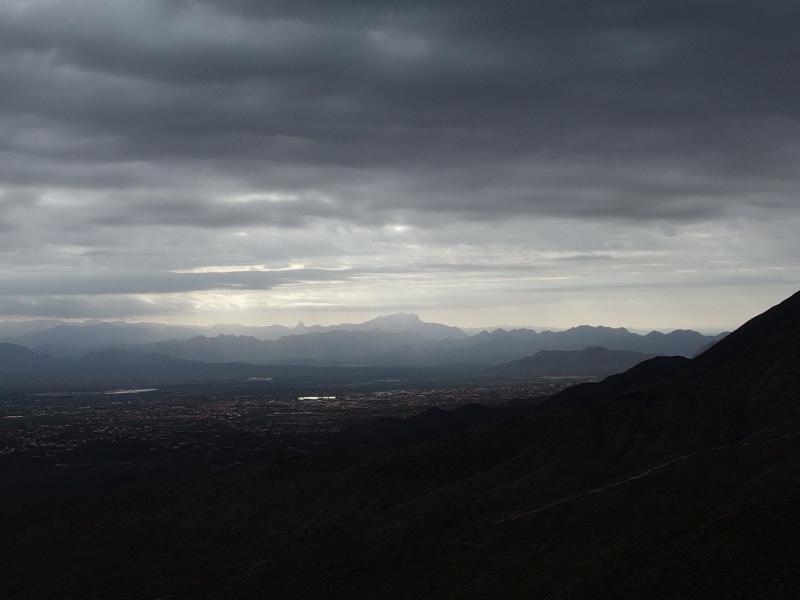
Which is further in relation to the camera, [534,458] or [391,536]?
[534,458]

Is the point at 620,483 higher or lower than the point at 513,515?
higher

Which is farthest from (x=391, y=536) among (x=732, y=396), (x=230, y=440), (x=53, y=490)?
(x=230, y=440)

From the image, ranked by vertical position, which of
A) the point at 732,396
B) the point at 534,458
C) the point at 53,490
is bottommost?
the point at 53,490

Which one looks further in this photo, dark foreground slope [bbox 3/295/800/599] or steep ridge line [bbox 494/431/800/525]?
steep ridge line [bbox 494/431/800/525]

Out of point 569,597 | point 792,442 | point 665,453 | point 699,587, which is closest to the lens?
point 699,587

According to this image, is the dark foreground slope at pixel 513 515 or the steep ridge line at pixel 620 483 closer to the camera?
the dark foreground slope at pixel 513 515

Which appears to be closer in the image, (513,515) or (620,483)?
(513,515)

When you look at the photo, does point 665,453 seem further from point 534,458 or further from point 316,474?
point 316,474

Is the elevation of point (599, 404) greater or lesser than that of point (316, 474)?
greater
